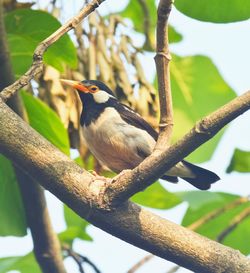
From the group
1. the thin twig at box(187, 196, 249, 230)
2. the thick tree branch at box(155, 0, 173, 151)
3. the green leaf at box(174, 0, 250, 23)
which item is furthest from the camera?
the thin twig at box(187, 196, 249, 230)

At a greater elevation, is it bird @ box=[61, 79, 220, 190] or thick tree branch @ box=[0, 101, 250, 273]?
bird @ box=[61, 79, 220, 190]

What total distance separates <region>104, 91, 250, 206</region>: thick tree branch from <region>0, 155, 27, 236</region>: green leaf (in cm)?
97

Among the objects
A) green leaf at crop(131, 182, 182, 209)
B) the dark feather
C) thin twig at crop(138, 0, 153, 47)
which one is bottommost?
green leaf at crop(131, 182, 182, 209)

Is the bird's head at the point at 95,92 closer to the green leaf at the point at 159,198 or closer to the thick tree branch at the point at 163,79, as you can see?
the green leaf at the point at 159,198

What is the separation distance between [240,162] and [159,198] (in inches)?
17.9

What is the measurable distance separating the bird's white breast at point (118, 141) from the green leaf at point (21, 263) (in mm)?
589

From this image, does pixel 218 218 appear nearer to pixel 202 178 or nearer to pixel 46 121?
pixel 202 178

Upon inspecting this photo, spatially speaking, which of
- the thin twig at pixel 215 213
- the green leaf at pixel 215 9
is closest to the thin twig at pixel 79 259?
the thin twig at pixel 215 213

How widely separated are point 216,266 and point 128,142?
150 cm

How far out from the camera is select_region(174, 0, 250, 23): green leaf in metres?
2.63

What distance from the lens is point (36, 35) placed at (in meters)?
3.21

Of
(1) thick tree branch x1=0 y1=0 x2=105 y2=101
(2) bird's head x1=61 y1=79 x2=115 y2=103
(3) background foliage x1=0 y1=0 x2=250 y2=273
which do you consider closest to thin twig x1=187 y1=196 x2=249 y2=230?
(3) background foliage x1=0 y1=0 x2=250 y2=273

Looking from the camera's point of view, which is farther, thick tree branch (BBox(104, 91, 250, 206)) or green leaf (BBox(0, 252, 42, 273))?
green leaf (BBox(0, 252, 42, 273))

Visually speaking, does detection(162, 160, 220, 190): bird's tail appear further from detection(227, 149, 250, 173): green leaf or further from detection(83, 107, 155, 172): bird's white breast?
detection(83, 107, 155, 172): bird's white breast
